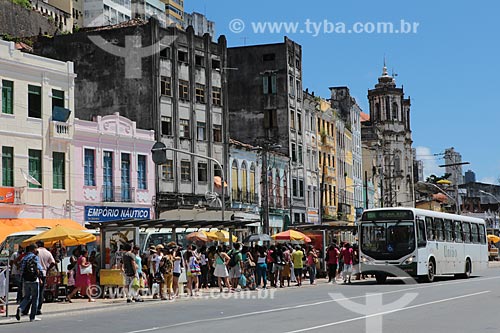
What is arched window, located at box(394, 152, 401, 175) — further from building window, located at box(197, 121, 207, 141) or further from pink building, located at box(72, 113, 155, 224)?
pink building, located at box(72, 113, 155, 224)

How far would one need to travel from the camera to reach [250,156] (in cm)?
6550

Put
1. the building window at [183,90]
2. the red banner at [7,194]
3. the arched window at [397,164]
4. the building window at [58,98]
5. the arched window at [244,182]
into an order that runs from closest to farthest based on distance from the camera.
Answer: the red banner at [7,194]
the building window at [58,98]
the building window at [183,90]
the arched window at [244,182]
the arched window at [397,164]

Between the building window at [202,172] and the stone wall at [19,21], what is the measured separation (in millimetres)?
30720

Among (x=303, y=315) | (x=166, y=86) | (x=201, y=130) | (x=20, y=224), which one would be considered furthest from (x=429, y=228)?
(x=201, y=130)

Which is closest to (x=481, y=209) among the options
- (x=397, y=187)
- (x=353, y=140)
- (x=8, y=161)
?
(x=397, y=187)

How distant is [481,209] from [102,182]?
120 metres

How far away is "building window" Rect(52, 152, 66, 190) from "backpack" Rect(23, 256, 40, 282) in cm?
2408

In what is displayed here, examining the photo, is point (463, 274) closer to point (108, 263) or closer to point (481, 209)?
point (108, 263)

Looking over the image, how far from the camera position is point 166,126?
56.3m

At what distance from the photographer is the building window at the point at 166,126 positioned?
184 feet

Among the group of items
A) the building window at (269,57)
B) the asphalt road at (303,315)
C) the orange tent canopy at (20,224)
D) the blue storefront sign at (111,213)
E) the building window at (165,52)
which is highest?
the building window at (269,57)

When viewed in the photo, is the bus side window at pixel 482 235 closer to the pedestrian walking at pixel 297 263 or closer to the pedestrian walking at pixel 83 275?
the pedestrian walking at pixel 297 263

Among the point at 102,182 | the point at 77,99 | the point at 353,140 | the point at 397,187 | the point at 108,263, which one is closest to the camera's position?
the point at 108,263

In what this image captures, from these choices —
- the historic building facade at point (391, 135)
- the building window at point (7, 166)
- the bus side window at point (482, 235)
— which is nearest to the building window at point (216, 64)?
the building window at point (7, 166)
